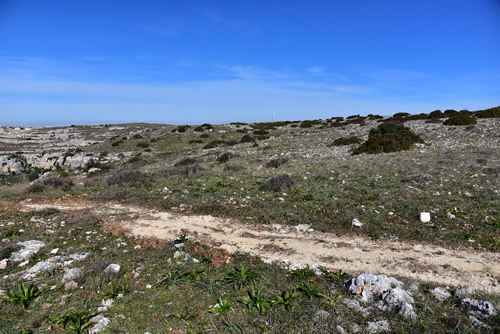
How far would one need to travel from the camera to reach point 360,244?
7848 millimetres

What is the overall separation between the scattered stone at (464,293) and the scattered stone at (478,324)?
27.1 inches

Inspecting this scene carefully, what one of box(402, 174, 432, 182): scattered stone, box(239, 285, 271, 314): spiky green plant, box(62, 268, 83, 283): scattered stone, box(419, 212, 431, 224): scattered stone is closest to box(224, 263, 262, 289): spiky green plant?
box(239, 285, 271, 314): spiky green plant

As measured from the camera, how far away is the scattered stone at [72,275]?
6238mm

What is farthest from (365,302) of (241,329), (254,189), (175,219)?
(254,189)

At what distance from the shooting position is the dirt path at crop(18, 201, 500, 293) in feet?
20.3

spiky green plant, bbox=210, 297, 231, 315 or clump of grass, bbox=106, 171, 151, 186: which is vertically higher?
clump of grass, bbox=106, 171, 151, 186

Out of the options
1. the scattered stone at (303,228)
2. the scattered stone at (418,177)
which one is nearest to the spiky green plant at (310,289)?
the scattered stone at (303,228)

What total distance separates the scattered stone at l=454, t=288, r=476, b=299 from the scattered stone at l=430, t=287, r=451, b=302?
16 cm

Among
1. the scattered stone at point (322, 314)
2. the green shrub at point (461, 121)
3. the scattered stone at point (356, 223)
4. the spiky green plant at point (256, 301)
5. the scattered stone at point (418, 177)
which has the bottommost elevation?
the spiky green plant at point (256, 301)

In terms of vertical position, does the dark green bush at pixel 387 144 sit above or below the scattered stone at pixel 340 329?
above

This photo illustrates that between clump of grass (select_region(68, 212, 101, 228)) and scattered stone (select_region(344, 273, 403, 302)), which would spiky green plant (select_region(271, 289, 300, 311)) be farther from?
clump of grass (select_region(68, 212, 101, 228))

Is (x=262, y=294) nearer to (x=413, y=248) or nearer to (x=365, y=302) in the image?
(x=365, y=302)

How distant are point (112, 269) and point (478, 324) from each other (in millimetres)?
7416

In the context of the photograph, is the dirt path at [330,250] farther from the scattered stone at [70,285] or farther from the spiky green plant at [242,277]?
the scattered stone at [70,285]
